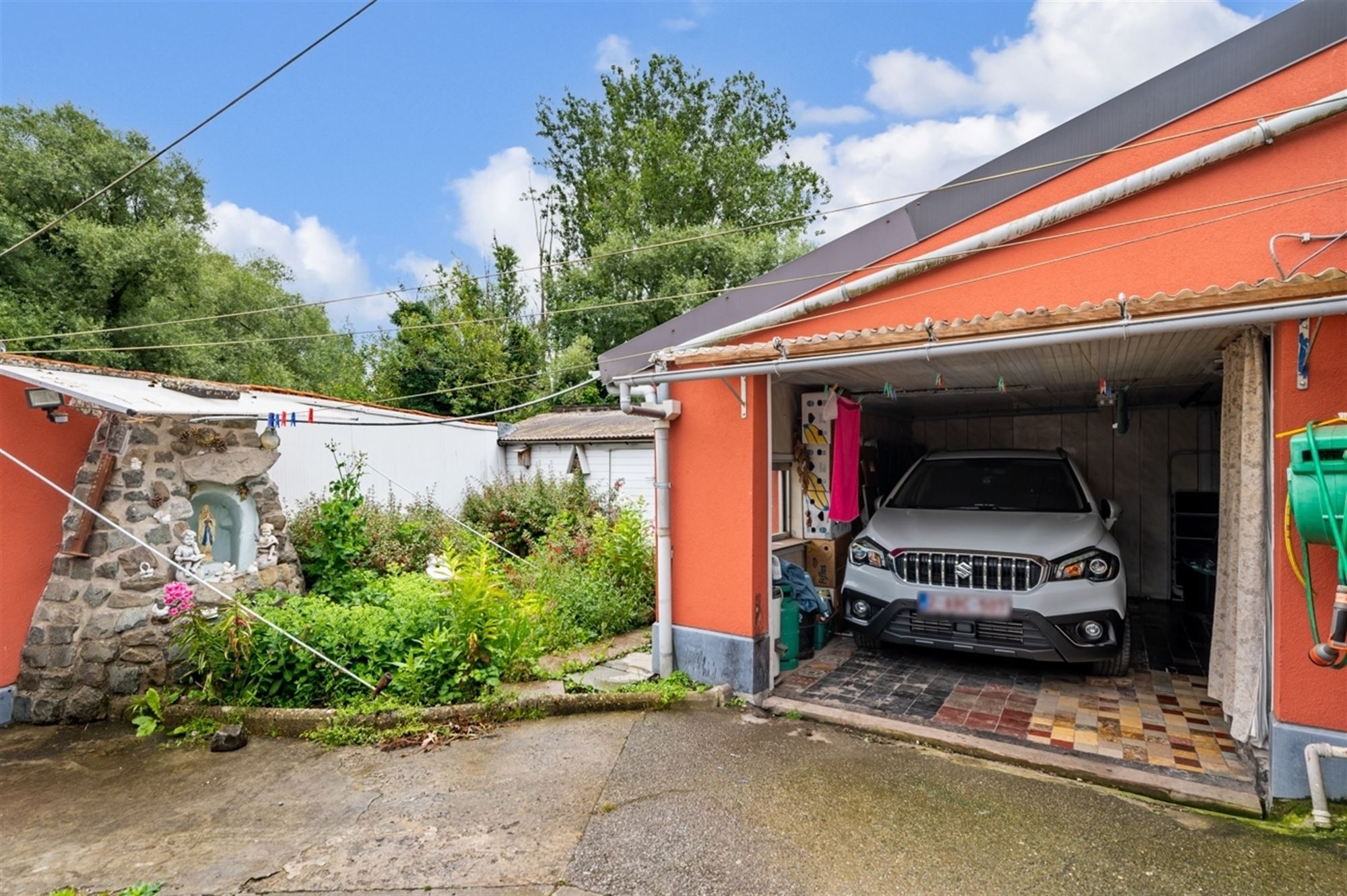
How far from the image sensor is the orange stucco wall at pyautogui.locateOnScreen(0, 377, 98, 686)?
17.8 feet

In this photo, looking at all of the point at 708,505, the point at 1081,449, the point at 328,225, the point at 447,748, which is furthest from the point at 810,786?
the point at 328,225

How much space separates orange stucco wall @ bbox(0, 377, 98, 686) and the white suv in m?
7.02

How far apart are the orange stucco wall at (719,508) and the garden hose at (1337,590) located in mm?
3047

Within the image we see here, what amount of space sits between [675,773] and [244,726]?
3.49 metres

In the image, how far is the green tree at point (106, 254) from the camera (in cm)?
1470

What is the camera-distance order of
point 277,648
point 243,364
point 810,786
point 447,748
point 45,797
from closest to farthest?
point 810,786 < point 45,797 < point 447,748 < point 277,648 < point 243,364

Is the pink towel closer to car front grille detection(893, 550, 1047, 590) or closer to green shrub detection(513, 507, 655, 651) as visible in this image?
car front grille detection(893, 550, 1047, 590)

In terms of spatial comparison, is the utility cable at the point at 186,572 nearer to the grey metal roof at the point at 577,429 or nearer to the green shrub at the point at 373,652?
the green shrub at the point at 373,652

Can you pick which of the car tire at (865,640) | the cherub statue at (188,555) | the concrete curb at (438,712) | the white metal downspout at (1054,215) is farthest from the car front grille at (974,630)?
the cherub statue at (188,555)

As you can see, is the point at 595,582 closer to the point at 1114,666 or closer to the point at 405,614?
the point at 405,614

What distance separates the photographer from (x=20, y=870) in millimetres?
3322

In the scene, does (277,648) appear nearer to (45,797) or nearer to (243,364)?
(45,797)

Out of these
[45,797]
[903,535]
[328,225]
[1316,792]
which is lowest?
[45,797]

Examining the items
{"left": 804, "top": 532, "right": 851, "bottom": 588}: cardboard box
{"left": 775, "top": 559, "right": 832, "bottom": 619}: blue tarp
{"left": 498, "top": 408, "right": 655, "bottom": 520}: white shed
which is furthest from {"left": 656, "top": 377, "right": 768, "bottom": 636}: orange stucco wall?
{"left": 498, "top": 408, "right": 655, "bottom": 520}: white shed
